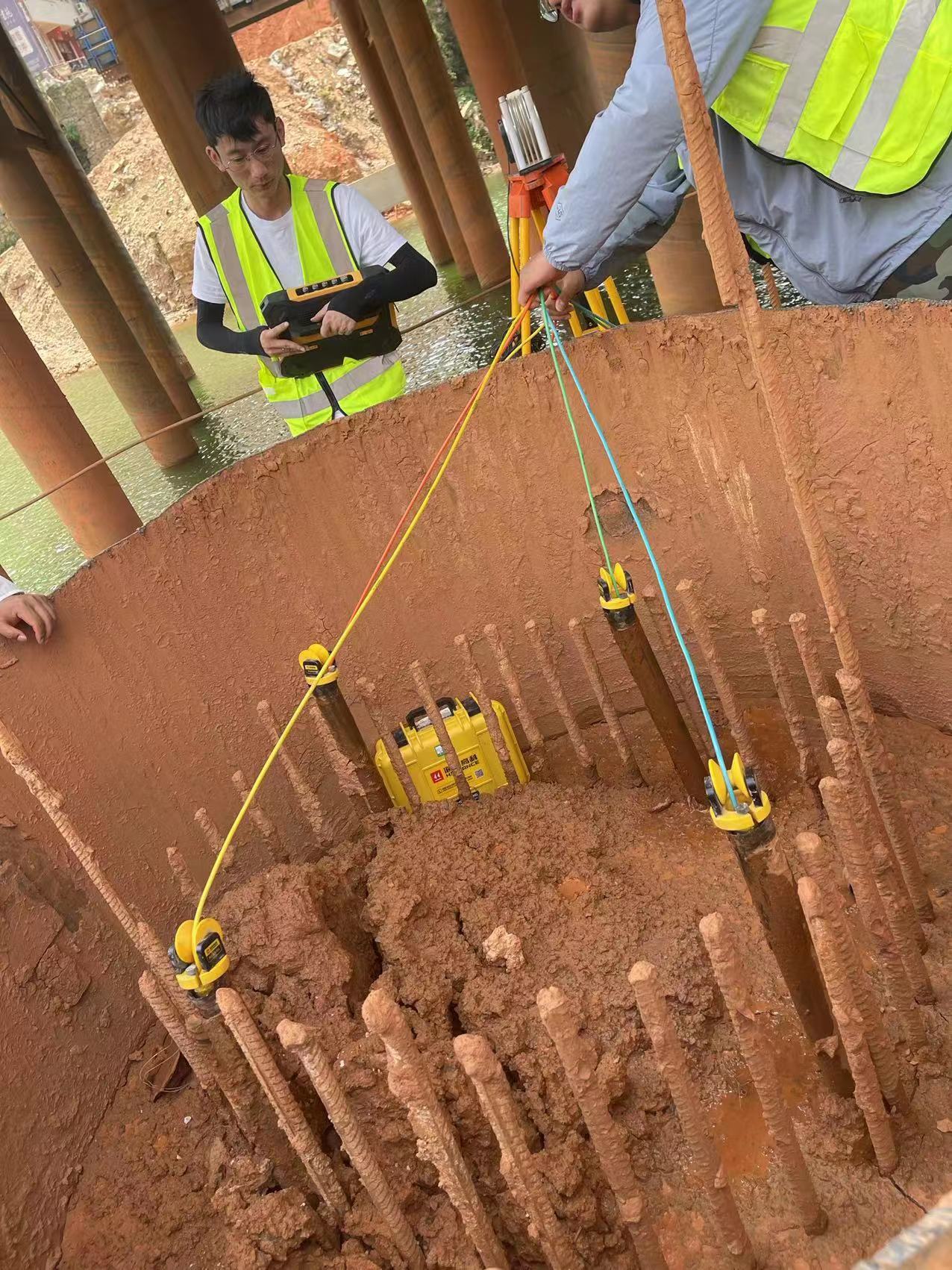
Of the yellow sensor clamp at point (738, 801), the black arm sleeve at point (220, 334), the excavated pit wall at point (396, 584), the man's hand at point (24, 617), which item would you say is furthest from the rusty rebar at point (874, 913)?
the black arm sleeve at point (220, 334)

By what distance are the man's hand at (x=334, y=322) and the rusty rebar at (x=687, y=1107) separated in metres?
1.81

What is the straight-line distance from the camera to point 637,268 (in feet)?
20.9

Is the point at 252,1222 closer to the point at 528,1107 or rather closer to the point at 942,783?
the point at 528,1107

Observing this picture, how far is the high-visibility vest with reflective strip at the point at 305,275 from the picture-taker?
2.71m

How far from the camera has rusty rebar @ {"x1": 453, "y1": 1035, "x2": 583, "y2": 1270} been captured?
1.25 metres

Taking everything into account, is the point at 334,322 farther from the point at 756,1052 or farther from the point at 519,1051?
the point at 756,1052

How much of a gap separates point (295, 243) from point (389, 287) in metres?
0.33

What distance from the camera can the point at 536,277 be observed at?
197cm

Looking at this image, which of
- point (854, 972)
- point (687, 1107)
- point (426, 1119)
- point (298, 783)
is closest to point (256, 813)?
point (298, 783)

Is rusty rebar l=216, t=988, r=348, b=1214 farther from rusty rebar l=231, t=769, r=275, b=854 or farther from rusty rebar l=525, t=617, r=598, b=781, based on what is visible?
rusty rebar l=525, t=617, r=598, b=781

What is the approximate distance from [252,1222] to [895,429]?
1.82 meters

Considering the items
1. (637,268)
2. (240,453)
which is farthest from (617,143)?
(637,268)

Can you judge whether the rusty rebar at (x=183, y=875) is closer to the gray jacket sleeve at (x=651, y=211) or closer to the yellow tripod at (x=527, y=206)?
the yellow tripod at (x=527, y=206)

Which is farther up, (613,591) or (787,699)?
(613,591)
